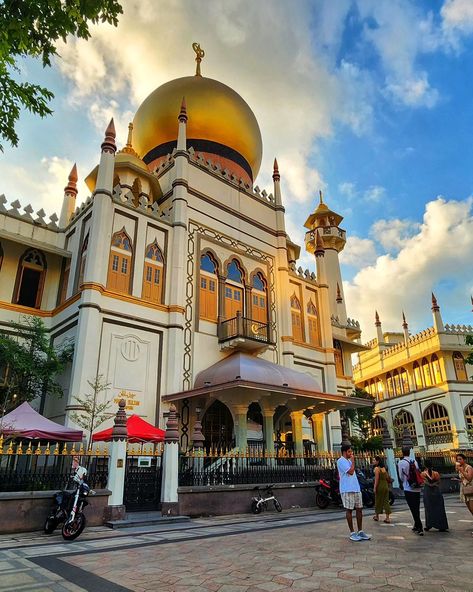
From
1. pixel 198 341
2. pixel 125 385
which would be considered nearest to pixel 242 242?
pixel 198 341

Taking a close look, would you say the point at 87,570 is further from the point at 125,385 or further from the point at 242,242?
the point at 242,242

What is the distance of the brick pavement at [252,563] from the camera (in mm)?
4219

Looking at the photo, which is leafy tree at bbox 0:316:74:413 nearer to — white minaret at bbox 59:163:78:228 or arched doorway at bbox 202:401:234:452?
arched doorway at bbox 202:401:234:452

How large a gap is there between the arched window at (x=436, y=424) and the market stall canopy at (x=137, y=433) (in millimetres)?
24693

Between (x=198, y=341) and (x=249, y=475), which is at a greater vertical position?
(x=198, y=341)

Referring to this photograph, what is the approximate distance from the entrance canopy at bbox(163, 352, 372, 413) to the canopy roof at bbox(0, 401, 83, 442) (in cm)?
391

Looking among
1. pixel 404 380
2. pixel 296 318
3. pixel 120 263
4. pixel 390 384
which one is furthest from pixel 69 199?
pixel 390 384

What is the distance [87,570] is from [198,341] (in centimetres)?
1119

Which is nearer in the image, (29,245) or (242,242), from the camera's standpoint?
(29,245)

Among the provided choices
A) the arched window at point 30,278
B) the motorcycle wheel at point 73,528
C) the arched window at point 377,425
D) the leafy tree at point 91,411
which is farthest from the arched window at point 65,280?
the arched window at point 377,425

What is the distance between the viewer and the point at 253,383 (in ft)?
43.9

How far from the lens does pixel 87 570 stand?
16.5 ft

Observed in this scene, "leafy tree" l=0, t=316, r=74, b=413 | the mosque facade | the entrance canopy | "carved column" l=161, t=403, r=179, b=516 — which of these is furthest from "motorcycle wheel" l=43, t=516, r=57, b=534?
the entrance canopy

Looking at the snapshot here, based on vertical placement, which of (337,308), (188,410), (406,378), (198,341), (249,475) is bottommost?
(249,475)
